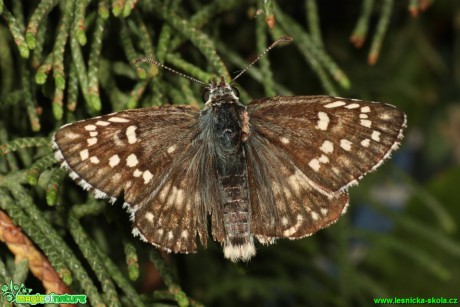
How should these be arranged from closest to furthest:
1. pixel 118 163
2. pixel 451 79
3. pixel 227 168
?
pixel 118 163
pixel 227 168
pixel 451 79

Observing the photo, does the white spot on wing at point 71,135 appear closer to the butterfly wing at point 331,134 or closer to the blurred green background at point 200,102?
the blurred green background at point 200,102

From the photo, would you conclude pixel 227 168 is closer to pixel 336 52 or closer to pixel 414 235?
pixel 336 52

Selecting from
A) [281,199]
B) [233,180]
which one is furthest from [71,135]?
[281,199]

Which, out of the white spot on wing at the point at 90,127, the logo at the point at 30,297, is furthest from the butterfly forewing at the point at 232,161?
the logo at the point at 30,297

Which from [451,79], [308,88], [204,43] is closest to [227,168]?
[204,43]

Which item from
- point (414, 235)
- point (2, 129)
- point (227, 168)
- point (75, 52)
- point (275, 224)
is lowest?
point (414, 235)

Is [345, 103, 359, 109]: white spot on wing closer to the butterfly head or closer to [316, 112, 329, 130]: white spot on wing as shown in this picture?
[316, 112, 329, 130]: white spot on wing
